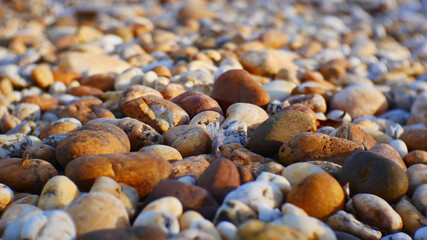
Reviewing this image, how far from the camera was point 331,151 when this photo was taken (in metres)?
2.94

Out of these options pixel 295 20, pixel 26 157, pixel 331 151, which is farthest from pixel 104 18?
pixel 331 151

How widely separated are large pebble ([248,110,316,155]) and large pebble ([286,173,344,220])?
0.76 meters

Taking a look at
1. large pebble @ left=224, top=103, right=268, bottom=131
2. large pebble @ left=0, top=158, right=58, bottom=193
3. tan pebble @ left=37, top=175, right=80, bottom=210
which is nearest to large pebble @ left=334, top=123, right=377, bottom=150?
large pebble @ left=224, top=103, right=268, bottom=131

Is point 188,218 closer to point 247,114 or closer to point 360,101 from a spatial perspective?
point 247,114

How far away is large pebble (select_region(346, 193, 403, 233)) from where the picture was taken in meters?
2.44

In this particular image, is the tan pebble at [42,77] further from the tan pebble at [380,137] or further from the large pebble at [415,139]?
the large pebble at [415,139]

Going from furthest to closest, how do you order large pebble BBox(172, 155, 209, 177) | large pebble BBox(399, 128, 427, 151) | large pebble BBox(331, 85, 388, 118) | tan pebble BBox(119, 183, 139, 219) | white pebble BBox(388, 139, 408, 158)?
large pebble BBox(331, 85, 388, 118) < large pebble BBox(399, 128, 427, 151) < white pebble BBox(388, 139, 408, 158) < large pebble BBox(172, 155, 209, 177) < tan pebble BBox(119, 183, 139, 219)

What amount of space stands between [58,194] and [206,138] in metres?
1.20

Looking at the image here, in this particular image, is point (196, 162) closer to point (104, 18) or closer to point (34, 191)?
point (34, 191)

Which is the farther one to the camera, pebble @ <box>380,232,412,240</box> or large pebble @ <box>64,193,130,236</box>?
pebble @ <box>380,232,412,240</box>

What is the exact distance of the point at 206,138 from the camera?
10.4 feet

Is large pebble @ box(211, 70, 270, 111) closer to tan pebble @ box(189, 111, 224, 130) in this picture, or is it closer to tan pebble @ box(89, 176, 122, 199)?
tan pebble @ box(189, 111, 224, 130)

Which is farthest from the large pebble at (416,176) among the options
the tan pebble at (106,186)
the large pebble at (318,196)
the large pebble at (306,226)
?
the tan pebble at (106,186)

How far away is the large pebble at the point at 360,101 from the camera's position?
Result: 4730 millimetres
